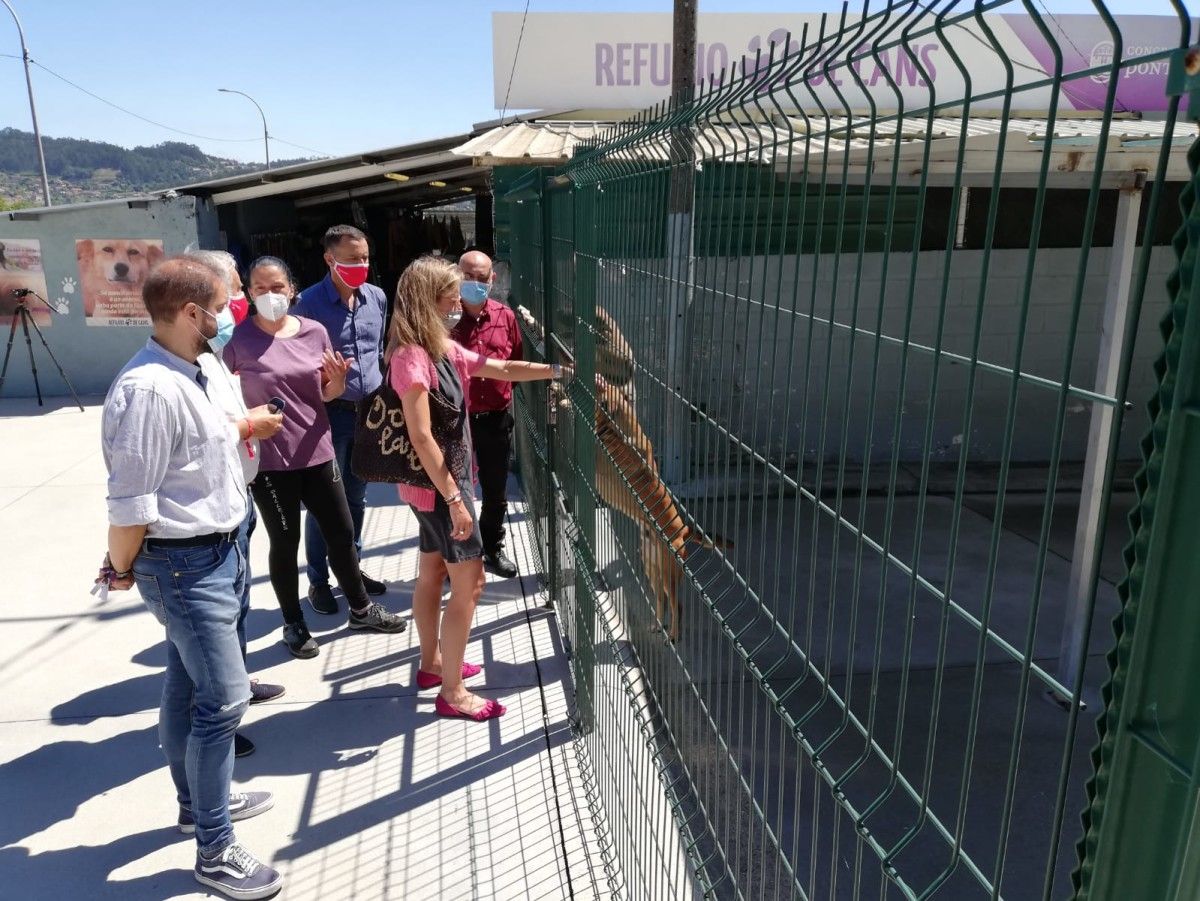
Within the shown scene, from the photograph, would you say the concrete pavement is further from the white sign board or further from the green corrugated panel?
the white sign board

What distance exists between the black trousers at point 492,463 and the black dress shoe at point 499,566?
0.03 meters

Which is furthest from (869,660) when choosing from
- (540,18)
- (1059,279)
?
(540,18)

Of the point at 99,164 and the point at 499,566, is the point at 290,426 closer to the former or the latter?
the point at 499,566

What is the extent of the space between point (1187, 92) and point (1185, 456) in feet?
Result: 0.93

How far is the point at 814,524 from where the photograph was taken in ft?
5.01

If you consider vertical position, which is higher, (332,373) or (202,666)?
(332,373)

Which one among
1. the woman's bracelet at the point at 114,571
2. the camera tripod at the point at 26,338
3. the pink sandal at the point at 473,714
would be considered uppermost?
the woman's bracelet at the point at 114,571

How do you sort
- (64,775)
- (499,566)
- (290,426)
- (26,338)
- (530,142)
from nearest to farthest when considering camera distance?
1. (64,775)
2. (290,426)
3. (499,566)
4. (530,142)
5. (26,338)

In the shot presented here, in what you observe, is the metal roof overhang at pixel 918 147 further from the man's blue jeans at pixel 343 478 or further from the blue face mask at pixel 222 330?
the man's blue jeans at pixel 343 478

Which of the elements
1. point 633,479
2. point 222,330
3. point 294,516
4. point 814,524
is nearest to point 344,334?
point 294,516

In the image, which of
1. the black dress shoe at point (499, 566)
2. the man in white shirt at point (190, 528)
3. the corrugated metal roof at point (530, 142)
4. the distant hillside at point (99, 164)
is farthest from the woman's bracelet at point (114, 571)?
the distant hillside at point (99, 164)

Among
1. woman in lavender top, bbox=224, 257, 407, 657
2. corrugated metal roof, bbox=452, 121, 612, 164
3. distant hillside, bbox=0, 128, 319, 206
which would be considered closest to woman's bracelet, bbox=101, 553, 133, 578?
woman in lavender top, bbox=224, 257, 407, 657

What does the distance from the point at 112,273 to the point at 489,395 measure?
7.63 meters

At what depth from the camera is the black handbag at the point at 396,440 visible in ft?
11.6
